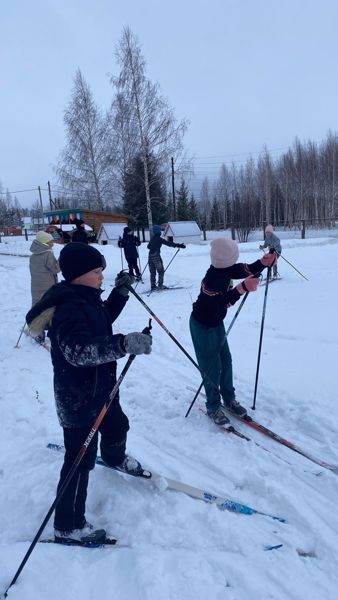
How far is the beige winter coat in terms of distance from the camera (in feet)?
20.6

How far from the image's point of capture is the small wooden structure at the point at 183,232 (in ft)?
75.4

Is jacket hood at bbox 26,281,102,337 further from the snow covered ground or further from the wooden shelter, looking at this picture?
the wooden shelter

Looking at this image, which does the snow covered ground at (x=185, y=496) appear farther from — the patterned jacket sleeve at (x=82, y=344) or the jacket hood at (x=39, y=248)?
the jacket hood at (x=39, y=248)

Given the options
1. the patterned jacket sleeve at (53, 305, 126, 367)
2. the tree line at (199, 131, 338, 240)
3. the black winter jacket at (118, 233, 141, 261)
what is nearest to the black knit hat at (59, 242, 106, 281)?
the patterned jacket sleeve at (53, 305, 126, 367)

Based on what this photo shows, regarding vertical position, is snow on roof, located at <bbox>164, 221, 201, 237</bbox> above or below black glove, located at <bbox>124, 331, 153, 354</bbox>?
above

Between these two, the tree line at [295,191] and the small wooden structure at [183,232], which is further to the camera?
the tree line at [295,191]

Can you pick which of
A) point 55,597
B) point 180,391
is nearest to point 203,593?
point 55,597

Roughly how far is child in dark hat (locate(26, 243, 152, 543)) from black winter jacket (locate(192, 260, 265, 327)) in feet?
4.23

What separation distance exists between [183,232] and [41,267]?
57.4 feet

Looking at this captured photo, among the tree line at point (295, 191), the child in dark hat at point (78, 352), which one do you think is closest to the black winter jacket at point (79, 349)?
the child in dark hat at point (78, 352)

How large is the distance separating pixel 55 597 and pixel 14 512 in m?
0.81

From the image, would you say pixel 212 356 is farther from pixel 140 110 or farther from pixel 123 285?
pixel 140 110

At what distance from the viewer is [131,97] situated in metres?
21.5

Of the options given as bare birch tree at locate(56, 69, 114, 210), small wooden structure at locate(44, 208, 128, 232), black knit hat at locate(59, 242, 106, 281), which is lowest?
black knit hat at locate(59, 242, 106, 281)
